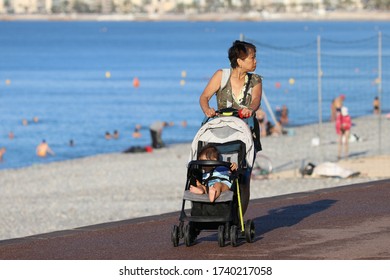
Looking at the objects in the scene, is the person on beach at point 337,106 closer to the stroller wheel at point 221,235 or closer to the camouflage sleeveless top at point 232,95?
the camouflage sleeveless top at point 232,95

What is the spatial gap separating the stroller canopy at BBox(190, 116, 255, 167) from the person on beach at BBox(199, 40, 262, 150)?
0.59 ft

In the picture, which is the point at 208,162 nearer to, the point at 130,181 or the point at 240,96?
the point at 240,96

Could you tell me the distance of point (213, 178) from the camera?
960 centimetres

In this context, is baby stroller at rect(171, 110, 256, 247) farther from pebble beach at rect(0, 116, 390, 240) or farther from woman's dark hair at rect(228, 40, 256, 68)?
pebble beach at rect(0, 116, 390, 240)

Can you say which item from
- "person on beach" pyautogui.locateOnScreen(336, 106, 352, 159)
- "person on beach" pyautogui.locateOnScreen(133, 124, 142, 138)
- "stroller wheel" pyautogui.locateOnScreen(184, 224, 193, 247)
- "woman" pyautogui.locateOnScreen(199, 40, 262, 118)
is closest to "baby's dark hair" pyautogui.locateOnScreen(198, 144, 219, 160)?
"woman" pyautogui.locateOnScreen(199, 40, 262, 118)

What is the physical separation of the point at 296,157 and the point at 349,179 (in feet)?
23.5

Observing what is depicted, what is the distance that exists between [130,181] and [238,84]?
49.8 feet

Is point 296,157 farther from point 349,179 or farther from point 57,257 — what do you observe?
point 57,257

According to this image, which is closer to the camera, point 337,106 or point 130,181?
point 130,181

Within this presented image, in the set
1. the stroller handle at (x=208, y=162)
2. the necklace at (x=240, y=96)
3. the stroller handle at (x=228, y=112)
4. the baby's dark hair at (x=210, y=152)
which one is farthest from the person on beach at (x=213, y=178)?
the necklace at (x=240, y=96)

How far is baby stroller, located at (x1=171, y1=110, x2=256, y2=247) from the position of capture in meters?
9.48

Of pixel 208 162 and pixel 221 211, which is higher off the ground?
pixel 208 162

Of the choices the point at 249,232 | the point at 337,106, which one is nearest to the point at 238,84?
the point at 249,232

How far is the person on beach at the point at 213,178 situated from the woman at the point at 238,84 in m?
0.41
